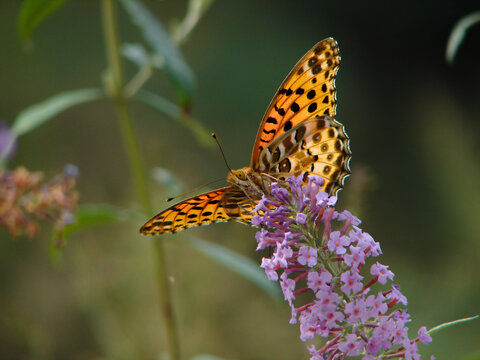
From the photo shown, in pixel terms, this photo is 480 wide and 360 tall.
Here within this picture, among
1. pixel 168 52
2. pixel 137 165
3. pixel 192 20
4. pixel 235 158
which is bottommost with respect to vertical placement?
pixel 137 165

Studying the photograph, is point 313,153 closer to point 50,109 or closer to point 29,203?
point 29,203

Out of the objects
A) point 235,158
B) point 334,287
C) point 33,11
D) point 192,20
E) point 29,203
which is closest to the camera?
point 334,287

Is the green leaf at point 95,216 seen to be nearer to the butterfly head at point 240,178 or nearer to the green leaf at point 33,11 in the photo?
the butterfly head at point 240,178

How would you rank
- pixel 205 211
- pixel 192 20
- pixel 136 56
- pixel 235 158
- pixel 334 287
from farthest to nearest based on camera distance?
1. pixel 235 158
2. pixel 192 20
3. pixel 136 56
4. pixel 205 211
5. pixel 334 287

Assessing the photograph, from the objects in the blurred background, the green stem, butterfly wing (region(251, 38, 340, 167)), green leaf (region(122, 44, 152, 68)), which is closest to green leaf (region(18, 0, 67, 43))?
the green stem

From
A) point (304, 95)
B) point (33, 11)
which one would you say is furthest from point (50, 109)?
point (304, 95)

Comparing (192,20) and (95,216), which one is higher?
(192,20)

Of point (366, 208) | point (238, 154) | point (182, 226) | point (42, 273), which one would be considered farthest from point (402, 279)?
point (182, 226)

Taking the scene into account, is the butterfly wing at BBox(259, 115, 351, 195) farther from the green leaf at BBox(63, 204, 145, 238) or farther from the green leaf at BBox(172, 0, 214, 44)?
the green leaf at BBox(172, 0, 214, 44)
